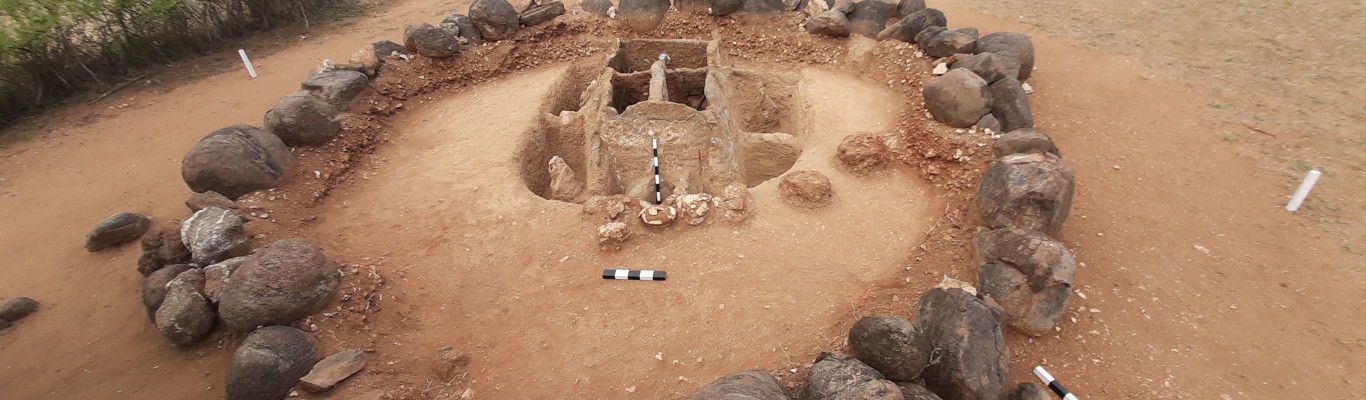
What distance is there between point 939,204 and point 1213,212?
2.95m

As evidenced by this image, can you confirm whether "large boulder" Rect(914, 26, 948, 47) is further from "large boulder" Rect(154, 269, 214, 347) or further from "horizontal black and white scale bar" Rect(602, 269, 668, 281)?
"large boulder" Rect(154, 269, 214, 347)

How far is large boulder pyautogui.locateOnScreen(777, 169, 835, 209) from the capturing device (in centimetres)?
677

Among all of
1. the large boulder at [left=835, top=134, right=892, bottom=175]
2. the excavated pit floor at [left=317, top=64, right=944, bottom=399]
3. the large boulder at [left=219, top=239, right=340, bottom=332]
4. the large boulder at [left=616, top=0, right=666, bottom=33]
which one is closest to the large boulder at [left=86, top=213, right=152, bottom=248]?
the excavated pit floor at [left=317, top=64, right=944, bottom=399]

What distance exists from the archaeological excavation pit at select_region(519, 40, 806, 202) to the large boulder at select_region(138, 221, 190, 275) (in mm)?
3794

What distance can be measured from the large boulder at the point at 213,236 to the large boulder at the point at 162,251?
0.10 metres

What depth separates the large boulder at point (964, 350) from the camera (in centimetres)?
415

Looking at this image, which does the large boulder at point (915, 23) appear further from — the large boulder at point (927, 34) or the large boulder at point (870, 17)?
the large boulder at point (870, 17)

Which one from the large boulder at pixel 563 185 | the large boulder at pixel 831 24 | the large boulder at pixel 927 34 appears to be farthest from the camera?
the large boulder at pixel 831 24

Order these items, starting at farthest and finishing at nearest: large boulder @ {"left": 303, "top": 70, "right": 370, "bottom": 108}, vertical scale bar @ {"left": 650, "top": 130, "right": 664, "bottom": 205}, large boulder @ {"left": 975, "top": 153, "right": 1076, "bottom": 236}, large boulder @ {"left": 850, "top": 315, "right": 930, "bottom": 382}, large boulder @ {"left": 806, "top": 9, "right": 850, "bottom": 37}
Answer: large boulder @ {"left": 806, "top": 9, "right": 850, "bottom": 37} → large boulder @ {"left": 303, "top": 70, "right": 370, "bottom": 108} → vertical scale bar @ {"left": 650, "top": 130, "right": 664, "bottom": 205} → large boulder @ {"left": 975, "top": 153, "right": 1076, "bottom": 236} → large boulder @ {"left": 850, "top": 315, "right": 930, "bottom": 382}

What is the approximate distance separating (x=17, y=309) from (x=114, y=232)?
119 centimetres

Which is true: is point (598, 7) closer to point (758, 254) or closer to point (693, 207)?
point (693, 207)

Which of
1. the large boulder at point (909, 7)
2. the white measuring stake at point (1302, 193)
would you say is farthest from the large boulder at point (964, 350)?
the large boulder at point (909, 7)

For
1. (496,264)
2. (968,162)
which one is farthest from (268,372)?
(968,162)

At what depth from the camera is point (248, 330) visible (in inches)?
200
